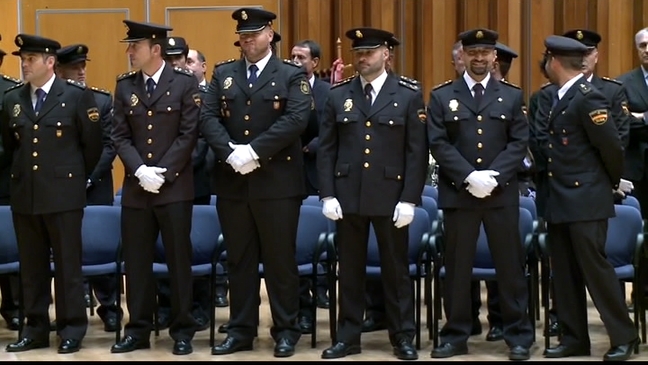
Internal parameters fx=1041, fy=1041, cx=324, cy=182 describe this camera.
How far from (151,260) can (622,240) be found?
8.20ft

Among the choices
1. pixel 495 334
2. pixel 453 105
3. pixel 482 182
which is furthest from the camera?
pixel 495 334

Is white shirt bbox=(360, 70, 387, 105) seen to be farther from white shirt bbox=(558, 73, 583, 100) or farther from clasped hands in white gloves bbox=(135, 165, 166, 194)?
clasped hands in white gloves bbox=(135, 165, 166, 194)

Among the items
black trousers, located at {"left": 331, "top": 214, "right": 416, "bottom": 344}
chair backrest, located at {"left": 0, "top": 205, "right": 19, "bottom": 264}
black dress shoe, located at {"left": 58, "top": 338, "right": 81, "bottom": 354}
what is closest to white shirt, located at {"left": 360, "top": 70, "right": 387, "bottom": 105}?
black trousers, located at {"left": 331, "top": 214, "right": 416, "bottom": 344}

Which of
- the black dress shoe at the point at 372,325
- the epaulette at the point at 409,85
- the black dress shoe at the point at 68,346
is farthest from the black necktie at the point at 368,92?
the black dress shoe at the point at 68,346

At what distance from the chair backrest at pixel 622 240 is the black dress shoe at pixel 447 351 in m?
0.94

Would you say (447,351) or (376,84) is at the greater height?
(376,84)

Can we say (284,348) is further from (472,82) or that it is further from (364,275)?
(472,82)

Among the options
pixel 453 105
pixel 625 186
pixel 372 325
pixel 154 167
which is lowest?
pixel 372 325

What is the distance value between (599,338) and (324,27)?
436cm

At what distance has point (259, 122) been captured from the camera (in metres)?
5.35

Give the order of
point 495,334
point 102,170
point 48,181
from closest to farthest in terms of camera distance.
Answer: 1. point 48,181
2. point 495,334
3. point 102,170

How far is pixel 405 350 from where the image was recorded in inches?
207

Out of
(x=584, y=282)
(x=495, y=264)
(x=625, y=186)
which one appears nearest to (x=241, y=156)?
(x=495, y=264)

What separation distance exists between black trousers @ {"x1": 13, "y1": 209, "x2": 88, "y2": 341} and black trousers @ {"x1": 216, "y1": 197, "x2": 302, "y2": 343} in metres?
0.79
